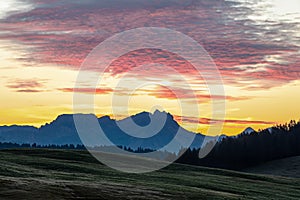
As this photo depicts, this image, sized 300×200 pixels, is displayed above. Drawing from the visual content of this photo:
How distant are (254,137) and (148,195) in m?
122

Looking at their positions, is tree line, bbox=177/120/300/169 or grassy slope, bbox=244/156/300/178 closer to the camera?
grassy slope, bbox=244/156/300/178

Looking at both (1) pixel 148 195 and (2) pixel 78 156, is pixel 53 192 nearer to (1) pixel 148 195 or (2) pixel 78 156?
(1) pixel 148 195

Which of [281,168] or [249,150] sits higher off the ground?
[249,150]

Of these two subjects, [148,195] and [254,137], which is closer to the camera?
[148,195]

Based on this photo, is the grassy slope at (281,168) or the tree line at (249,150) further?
the tree line at (249,150)

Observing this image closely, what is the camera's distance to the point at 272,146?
15538 centimetres

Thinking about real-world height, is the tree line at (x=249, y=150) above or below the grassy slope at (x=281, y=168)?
above

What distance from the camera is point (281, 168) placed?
131 metres

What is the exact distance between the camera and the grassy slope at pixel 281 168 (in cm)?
11962

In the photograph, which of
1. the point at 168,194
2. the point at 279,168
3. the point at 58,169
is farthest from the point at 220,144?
the point at 168,194

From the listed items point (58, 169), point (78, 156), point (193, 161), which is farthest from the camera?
point (193, 161)

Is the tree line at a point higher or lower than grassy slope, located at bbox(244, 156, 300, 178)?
higher

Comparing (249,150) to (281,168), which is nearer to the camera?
(281,168)

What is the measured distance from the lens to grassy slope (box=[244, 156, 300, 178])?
120 m
